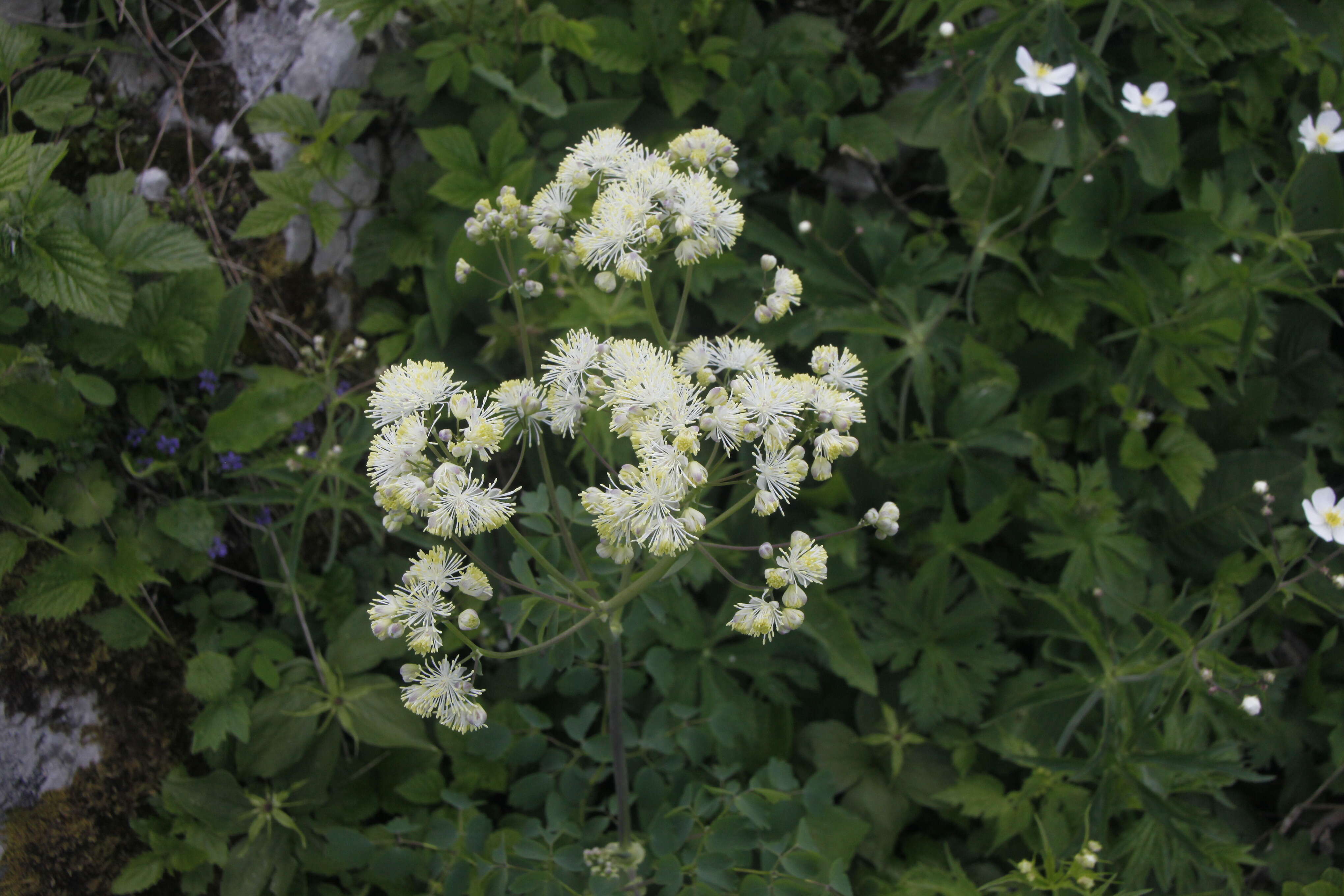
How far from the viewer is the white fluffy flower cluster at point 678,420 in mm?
1476

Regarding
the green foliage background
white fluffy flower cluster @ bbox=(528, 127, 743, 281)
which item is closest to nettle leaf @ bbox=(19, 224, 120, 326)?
the green foliage background

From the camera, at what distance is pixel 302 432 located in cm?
271

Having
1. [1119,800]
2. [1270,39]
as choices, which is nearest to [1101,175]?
[1270,39]

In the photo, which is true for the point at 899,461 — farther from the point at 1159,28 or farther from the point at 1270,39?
the point at 1270,39

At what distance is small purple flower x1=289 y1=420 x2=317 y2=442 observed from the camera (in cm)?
270

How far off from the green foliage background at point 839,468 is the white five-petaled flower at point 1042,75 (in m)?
0.08

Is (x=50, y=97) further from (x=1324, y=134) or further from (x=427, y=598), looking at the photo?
(x=1324, y=134)

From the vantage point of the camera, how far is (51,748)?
233 cm

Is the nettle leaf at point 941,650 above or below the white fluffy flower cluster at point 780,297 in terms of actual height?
below

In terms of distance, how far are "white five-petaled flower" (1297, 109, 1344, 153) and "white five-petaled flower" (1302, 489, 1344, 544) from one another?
4.25 ft

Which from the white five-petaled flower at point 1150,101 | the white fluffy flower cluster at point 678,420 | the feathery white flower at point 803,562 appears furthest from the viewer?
the white five-petaled flower at point 1150,101

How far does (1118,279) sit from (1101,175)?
469 mm

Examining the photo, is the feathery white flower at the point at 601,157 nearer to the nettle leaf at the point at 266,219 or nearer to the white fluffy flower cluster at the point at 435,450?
the white fluffy flower cluster at the point at 435,450

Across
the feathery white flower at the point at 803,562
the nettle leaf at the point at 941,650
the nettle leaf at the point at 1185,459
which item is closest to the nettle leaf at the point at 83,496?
the feathery white flower at the point at 803,562
